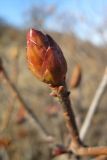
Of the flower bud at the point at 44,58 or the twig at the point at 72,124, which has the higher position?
the flower bud at the point at 44,58

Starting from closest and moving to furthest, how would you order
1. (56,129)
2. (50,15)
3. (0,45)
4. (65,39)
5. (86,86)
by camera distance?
(56,129) → (86,86) → (0,45) → (65,39) → (50,15)

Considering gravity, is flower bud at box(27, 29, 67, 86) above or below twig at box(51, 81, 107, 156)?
above

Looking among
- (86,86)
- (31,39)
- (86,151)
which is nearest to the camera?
(31,39)

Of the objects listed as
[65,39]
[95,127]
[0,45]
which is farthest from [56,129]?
[65,39]

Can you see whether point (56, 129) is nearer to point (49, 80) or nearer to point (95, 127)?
point (95, 127)
